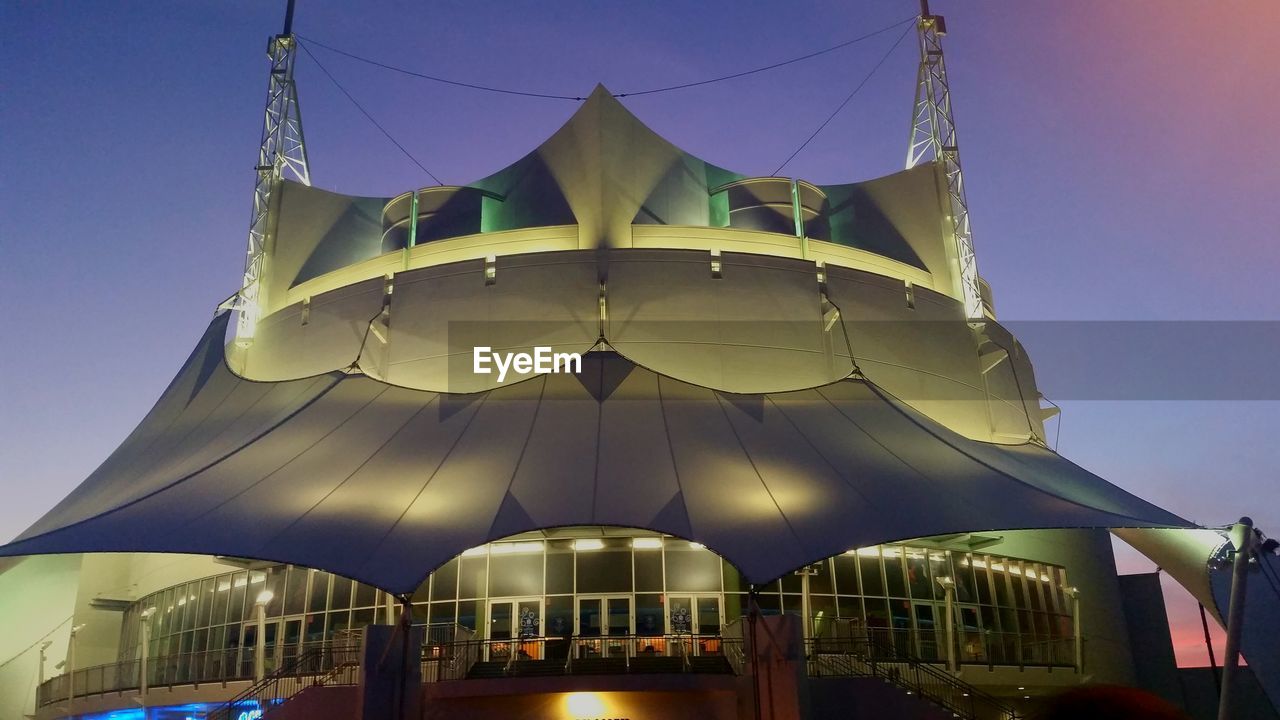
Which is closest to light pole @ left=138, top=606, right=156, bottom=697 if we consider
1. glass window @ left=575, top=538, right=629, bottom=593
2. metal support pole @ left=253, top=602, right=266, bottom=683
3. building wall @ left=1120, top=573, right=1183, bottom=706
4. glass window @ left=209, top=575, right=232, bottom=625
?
glass window @ left=209, top=575, right=232, bottom=625

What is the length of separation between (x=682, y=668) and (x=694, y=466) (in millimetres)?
3454

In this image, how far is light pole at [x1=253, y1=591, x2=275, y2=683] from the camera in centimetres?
1868

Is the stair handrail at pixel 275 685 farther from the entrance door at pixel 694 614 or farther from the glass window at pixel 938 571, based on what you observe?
the glass window at pixel 938 571

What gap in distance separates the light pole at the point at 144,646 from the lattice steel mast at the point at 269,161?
7.29 metres

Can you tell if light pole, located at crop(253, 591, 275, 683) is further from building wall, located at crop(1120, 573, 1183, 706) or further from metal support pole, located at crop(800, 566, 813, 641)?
building wall, located at crop(1120, 573, 1183, 706)

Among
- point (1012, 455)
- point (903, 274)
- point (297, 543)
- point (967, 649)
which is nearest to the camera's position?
point (297, 543)

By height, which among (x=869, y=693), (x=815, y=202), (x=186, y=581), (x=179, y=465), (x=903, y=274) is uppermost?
(x=815, y=202)

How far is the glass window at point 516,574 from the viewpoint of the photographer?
19953mm

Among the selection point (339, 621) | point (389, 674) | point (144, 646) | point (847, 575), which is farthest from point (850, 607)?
point (144, 646)

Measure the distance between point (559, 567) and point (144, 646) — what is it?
35.8ft

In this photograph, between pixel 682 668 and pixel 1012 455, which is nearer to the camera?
pixel 682 668

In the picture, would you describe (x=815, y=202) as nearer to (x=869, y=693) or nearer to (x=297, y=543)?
(x=869, y=693)

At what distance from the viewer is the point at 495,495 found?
15156 mm

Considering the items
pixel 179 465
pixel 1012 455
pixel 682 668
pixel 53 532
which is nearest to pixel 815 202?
pixel 1012 455
